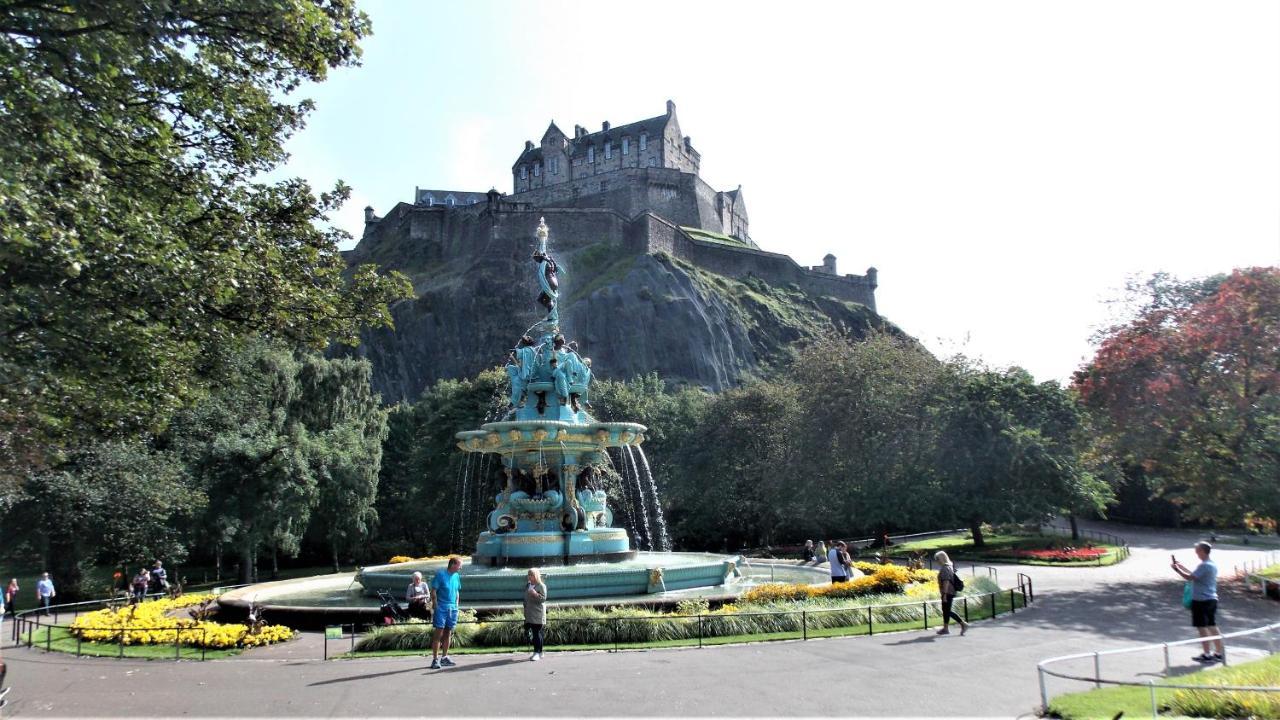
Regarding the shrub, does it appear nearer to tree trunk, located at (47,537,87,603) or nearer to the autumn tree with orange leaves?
the autumn tree with orange leaves

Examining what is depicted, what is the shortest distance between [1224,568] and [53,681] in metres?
28.8

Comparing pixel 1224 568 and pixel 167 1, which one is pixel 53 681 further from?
pixel 1224 568

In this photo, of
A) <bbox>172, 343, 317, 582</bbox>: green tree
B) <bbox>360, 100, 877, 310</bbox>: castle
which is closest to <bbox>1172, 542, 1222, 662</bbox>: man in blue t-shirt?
<bbox>172, 343, 317, 582</bbox>: green tree

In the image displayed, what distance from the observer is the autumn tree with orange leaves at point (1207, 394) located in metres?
19.6

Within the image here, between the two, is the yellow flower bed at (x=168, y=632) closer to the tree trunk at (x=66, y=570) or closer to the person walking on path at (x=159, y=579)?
the person walking on path at (x=159, y=579)

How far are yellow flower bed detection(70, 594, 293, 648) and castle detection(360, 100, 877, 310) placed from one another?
67.2 metres

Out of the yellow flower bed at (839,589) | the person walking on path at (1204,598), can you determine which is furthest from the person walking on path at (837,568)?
the person walking on path at (1204,598)

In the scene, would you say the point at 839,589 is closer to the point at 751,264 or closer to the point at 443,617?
the point at 443,617

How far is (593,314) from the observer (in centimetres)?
7319

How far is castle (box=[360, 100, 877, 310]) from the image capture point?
83.4 meters

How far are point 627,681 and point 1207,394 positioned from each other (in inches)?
710

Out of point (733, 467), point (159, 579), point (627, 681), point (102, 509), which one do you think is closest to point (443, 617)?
point (627, 681)

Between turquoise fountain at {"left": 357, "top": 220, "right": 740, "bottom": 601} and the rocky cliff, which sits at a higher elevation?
the rocky cliff

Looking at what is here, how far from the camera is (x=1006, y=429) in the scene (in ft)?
109
